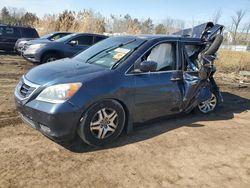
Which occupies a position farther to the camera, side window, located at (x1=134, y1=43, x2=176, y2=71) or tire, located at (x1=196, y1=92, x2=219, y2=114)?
tire, located at (x1=196, y1=92, x2=219, y2=114)

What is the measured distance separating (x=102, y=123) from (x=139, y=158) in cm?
77

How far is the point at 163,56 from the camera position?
20.6 ft

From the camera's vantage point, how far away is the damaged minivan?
485 centimetres

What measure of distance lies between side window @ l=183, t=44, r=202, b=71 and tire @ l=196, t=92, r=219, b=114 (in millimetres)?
1015

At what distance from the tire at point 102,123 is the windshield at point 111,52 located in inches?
29.6

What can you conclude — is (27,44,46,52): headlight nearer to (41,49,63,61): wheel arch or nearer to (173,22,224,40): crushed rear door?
(41,49,63,61): wheel arch

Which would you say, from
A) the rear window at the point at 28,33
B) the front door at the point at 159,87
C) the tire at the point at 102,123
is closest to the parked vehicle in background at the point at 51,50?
the rear window at the point at 28,33

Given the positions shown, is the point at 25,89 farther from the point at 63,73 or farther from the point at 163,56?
Answer: the point at 163,56

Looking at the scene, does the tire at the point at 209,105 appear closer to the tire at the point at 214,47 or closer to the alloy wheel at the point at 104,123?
the tire at the point at 214,47

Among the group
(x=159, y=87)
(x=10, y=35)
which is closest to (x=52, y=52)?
(x=10, y=35)

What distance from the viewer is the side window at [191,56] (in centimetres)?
664

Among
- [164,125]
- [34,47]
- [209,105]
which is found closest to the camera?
[164,125]

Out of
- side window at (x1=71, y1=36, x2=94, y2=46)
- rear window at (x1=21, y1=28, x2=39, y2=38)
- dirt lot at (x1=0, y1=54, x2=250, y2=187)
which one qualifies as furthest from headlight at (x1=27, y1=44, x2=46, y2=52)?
rear window at (x1=21, y1=28, x2=39, y2=38)

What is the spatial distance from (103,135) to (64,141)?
23.3 inches
